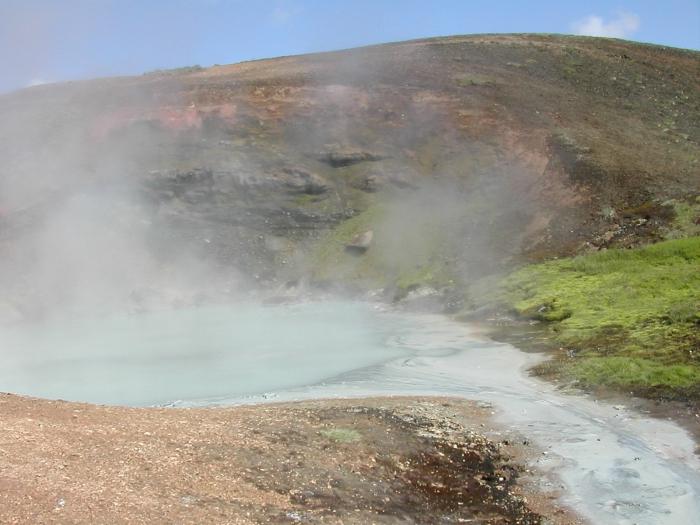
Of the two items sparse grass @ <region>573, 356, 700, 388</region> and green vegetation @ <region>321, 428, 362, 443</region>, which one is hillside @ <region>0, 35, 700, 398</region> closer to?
sparse grass @ <region>573, 356, 700, 388</region>

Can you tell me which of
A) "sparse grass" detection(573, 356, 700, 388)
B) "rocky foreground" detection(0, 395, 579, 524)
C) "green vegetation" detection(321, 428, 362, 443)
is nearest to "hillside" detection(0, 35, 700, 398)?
"sparse grass" detection(573, 356, 700, 388)

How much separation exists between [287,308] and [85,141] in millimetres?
16731

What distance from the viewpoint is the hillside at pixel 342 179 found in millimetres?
31062

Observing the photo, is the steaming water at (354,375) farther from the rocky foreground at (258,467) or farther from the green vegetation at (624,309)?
the green vegetation at (624,309)

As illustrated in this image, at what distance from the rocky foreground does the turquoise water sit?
429cm

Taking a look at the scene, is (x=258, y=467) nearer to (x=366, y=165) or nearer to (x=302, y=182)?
(x=302, y=182)

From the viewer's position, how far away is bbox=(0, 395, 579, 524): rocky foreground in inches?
353

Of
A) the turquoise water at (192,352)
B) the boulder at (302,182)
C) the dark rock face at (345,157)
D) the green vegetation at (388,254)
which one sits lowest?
the turquoise water at (192,352)

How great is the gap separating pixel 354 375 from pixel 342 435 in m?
5.81

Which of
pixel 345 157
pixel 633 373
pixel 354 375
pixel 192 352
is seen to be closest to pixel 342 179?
pixel 345 157

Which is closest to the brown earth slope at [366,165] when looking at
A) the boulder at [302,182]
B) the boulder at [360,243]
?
the boulder at [302,182]

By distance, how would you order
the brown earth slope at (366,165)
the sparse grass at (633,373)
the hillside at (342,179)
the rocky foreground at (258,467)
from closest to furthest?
1. the rocky foreground at (258,467)
2. the sparse grass at (633,373)
3. the hillside at (342,179)
4. the brown earth slope at (366,165)

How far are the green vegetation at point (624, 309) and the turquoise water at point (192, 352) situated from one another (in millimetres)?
4610

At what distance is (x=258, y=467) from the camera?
10.9 m
